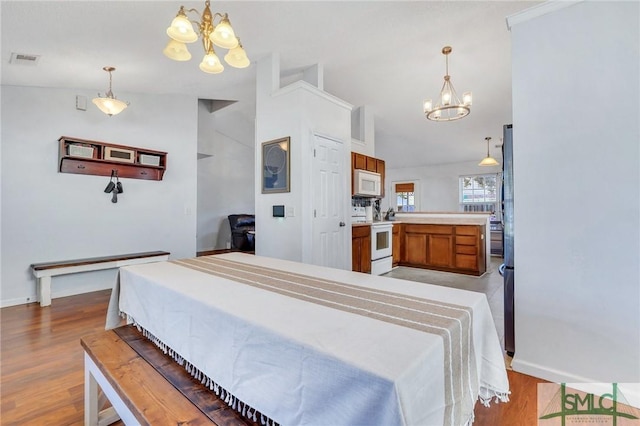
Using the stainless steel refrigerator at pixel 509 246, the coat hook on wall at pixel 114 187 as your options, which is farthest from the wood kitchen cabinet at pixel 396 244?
the coat hook on wall at pixel 114 187

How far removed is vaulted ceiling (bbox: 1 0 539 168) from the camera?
220 cm

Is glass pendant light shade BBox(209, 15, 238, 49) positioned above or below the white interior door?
above

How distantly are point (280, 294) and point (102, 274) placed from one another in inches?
149

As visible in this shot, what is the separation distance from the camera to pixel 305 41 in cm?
299

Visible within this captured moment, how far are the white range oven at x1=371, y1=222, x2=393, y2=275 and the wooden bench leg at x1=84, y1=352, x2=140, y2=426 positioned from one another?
136 inches

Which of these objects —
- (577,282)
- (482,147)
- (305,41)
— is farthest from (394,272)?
(482,147)

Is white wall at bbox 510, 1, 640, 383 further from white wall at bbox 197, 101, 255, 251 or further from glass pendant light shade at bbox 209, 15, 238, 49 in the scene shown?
white wall at bbox 197, 101, 255, 251

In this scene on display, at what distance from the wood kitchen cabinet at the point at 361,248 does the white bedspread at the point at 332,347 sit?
2.73 metres

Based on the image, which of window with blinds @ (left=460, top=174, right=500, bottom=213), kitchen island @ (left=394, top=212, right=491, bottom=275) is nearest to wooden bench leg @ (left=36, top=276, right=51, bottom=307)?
kitchen island @ (left=394, top=212, right=491, bottom=275)

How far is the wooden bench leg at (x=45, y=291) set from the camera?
10.1ft

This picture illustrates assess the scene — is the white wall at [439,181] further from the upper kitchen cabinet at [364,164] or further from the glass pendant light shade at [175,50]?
the glass pendant light shade at [175,50]

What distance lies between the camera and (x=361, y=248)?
13.6ft

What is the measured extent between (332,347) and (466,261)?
4.50 m

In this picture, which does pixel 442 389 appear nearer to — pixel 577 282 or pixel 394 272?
pixel 577 282
